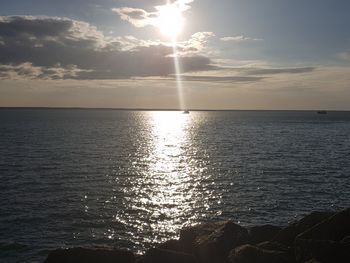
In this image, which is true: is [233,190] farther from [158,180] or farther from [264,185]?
[158,180]

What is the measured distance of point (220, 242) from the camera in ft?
70.3

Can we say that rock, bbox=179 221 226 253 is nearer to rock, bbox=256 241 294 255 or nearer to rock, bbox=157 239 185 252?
rock, bbox=157 239 185 252

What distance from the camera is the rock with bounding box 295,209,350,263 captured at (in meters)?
18.3

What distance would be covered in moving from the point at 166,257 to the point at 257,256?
14.6 ft

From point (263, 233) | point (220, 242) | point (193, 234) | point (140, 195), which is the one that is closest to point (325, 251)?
point (220, 242)

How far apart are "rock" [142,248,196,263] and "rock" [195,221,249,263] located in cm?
99

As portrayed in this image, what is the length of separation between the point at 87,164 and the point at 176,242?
1690 inches

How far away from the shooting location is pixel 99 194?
42.8m

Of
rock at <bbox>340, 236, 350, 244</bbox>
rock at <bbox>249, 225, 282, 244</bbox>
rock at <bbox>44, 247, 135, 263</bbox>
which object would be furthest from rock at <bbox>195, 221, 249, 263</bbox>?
rock at <bbox>340, 236, 350, 244</bbox>

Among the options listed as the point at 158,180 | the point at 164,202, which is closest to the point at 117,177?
the point at 158,180

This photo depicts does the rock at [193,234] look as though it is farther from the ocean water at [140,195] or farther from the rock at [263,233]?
the ocean water at [140,195]

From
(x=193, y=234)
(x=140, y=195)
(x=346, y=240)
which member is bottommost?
(x=140, y=195)

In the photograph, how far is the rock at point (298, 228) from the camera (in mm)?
22609

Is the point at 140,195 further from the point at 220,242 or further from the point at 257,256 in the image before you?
the point at 257,256
